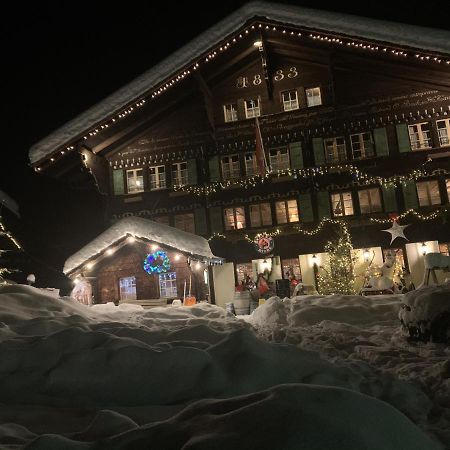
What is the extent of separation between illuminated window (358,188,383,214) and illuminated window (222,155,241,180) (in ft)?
19.3

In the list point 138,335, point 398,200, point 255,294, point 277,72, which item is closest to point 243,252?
point 255,294

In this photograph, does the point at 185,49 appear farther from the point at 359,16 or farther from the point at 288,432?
A: the point at 288,432

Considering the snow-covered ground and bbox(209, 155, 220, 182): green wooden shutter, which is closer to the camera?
the snow-covered ground

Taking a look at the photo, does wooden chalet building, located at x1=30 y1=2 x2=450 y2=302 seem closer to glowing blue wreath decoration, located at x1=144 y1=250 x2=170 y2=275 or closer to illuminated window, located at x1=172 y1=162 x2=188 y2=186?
illuminated window, located at x1=172 y1=162 x2=188 y2=186

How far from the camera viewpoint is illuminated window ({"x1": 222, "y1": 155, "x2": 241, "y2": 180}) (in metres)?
19.5

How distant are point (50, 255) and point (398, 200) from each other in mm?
27277

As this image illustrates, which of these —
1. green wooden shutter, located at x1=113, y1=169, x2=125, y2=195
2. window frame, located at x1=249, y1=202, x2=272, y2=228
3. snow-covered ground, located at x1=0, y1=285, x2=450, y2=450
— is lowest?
snow-covered ground, located at x1=0, y1=285, x2=450, y2=450

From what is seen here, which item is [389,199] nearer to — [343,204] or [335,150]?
[343,204]

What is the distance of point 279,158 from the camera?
752 inches

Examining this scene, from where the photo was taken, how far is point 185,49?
57.0ft

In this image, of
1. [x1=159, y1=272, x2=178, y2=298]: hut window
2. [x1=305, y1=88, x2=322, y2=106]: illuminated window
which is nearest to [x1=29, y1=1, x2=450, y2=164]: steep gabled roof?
[x1=305, y1=88, x2=322, y2=106]: illuminated window

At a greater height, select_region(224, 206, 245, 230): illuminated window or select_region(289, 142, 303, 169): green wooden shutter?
select_region(289, 142, 303, 169): green wooden shutter

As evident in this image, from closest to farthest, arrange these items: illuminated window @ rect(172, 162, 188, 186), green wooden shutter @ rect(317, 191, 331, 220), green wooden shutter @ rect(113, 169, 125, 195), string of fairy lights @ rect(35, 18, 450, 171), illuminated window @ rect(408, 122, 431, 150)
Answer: string of fairy lights @ rect(35, 18, 450, 171)
illuminated window @ rect(408, 122, 431, 150)
green wooden shutter @ rect(317, 191, 331, 220)
illuminated window @ rect(172, 162, 188, 186)
green wooden shutter @ rect(113, 169, 125, 195)

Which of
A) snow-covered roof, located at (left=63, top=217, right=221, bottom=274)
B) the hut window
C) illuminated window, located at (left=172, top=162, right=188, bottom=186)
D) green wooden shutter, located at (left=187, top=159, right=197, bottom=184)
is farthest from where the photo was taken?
illuminated window, located at (left=172, top=162, right=188, bottom=186)
